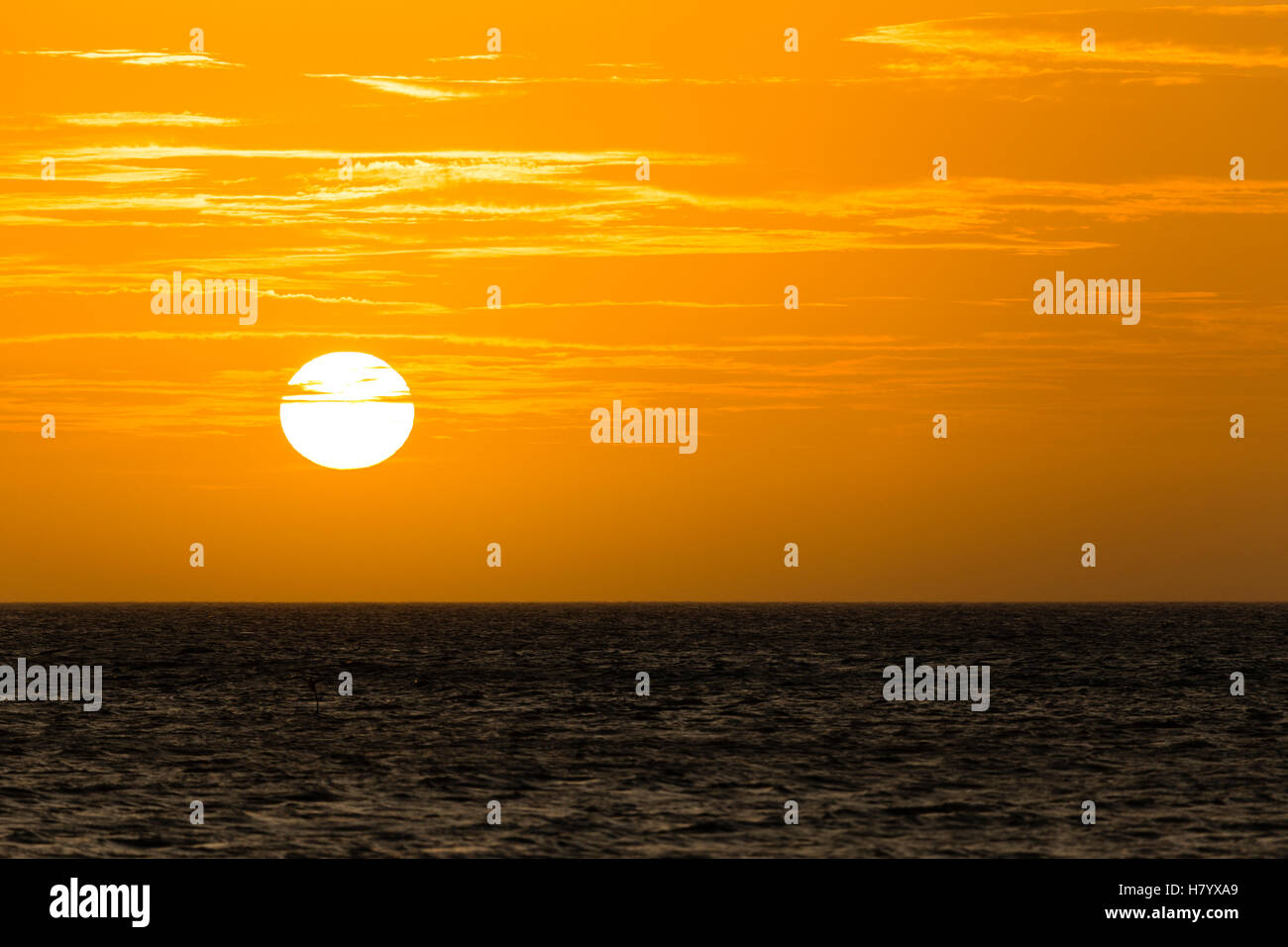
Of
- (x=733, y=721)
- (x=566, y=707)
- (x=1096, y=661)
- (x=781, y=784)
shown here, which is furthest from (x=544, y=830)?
(x=1096, y=661)

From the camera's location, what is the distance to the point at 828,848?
39562 mm

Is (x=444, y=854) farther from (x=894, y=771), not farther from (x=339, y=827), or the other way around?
(x=894, y=771)

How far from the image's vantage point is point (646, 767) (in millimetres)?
56312

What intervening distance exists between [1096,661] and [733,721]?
67.2 m

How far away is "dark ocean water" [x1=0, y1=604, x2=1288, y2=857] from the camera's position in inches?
1634

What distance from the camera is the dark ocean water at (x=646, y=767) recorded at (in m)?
41.5

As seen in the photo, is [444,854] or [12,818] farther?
[12,818]

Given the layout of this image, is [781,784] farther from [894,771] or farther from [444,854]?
[444,854]
